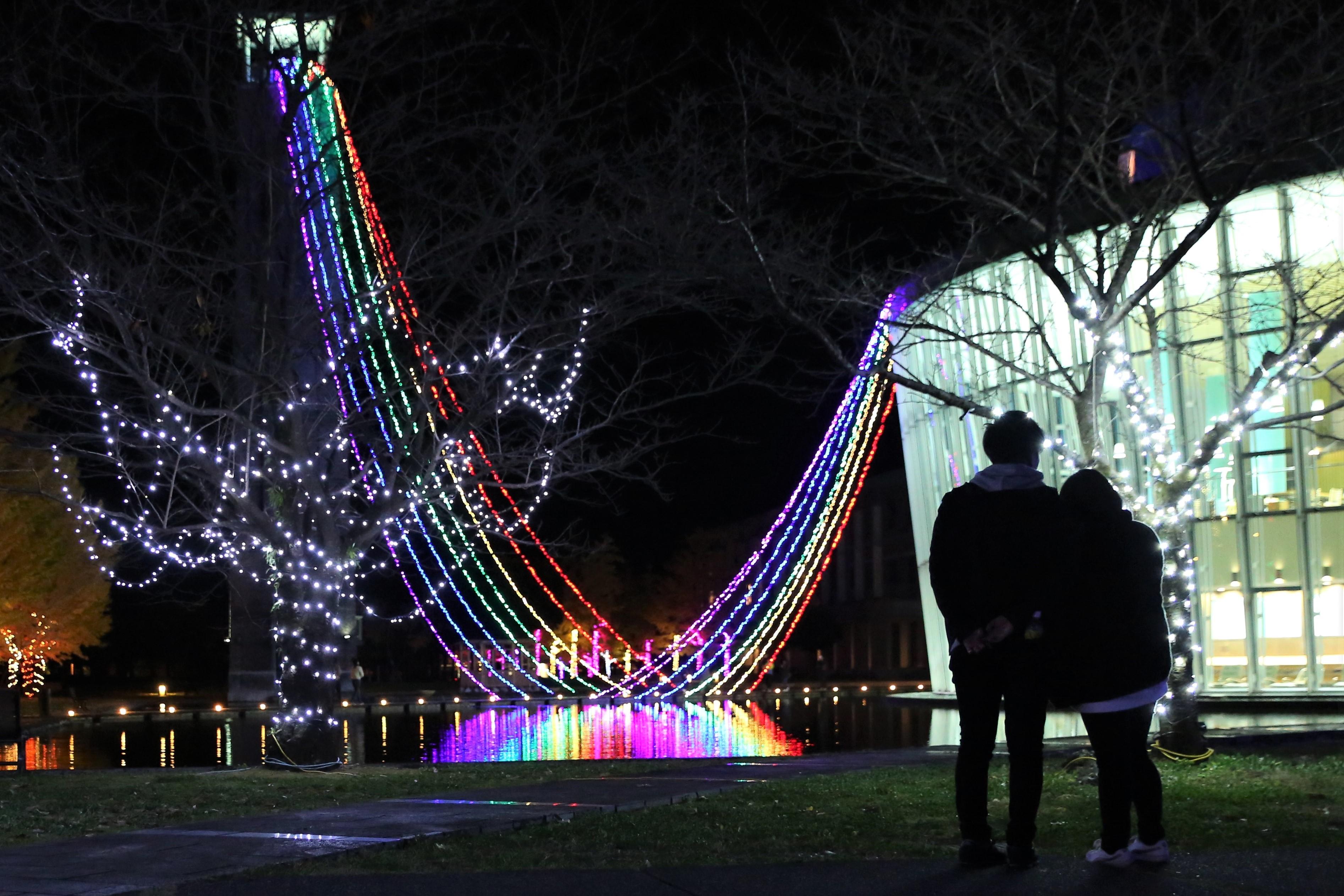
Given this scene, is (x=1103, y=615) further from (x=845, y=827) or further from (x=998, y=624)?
(x=845, y=827)

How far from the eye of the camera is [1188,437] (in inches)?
1104

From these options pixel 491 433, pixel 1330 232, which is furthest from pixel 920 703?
pixel 491 433

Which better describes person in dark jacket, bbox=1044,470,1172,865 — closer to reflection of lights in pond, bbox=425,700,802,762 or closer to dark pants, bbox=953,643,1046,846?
dark pants, bbox=953,643,1046,846

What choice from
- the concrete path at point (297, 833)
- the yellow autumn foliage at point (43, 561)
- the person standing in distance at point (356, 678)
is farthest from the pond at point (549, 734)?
the person standing in distance at point (356, 678)

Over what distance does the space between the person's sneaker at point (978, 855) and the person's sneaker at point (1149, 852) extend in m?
0.53

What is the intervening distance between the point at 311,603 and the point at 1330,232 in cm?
1797

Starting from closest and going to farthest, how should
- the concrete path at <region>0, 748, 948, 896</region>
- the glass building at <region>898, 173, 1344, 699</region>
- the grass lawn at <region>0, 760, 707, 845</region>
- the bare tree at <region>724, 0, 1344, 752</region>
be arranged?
the concrete path at <region>0, 748, 948, 896</region>
the grass lawn at <region>0, 760, 707, 845</region>
the bare tree at <region>724, 0, 1344, 752</region>
the glass building at <region>898, 173, 1344, 699</region>

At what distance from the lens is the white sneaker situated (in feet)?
19.0

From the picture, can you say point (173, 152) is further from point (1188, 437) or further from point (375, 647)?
point (375, 647)

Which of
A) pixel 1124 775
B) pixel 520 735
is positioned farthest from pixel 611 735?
pixel 1124 775

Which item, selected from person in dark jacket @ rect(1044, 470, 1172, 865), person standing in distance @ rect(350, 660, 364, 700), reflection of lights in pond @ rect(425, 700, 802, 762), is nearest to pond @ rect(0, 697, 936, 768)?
reflection of lights in pond @ rect(425, 700, 802, 762)

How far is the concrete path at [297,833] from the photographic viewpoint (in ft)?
21.7

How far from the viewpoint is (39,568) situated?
104 feet

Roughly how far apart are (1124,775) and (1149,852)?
364 mm
